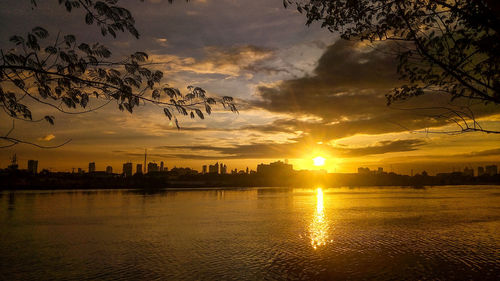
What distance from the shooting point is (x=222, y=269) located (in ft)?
59.0

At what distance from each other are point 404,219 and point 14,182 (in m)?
168

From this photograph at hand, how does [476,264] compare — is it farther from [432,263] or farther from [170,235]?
[170,235]

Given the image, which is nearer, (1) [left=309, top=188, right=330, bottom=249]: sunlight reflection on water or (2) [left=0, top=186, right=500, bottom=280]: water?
(2) [left=0, top=186, right=500, bottom=280]: water

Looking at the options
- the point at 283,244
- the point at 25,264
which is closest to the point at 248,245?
the point at 283,244

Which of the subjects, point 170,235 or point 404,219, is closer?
point 170,235

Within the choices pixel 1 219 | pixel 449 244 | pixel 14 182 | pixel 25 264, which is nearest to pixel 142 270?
pixel 25 264

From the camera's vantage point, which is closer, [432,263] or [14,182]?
[432,263]

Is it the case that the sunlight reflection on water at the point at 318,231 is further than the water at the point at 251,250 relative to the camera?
Yes

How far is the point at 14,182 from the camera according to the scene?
15675cm

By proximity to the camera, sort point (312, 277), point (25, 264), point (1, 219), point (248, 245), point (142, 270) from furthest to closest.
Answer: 1. point (1, 219)
2. point (248, 245)
3. point (25, 264)
4. point (142, 270)
5. point (312, 277)

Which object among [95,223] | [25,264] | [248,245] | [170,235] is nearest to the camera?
[25,264]

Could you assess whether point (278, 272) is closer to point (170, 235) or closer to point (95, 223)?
point (170, 235)

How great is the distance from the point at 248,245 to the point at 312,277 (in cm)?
799

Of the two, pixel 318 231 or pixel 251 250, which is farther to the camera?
pixel 318 231
